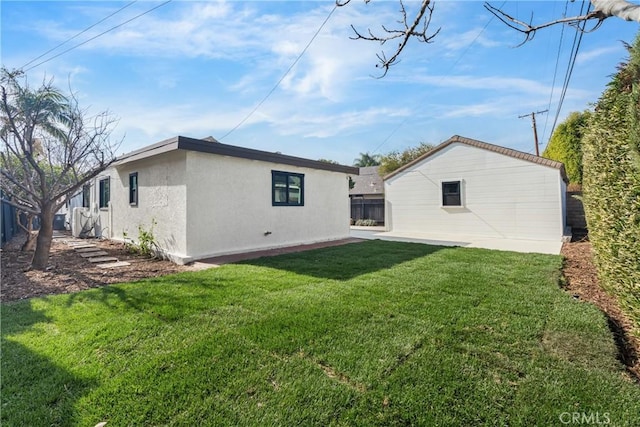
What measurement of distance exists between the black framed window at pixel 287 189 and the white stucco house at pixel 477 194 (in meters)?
6.43

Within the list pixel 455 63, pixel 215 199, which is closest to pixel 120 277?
pixel 215 199

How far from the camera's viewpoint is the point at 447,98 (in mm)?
12234

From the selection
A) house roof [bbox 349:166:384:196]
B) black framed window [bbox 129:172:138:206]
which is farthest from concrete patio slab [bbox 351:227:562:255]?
house roof [bbox 349:166:384:196]

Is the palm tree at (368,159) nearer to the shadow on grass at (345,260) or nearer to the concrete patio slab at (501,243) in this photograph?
the concrete patio slab at (501,243)

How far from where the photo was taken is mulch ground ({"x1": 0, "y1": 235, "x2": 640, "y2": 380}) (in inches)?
125

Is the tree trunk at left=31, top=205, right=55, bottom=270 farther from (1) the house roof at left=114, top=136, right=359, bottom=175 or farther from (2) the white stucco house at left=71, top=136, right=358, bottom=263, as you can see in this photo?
(2) the white stucco house at left=71, top=136, right=358, bottom=263

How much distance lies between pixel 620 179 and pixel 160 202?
8.56m

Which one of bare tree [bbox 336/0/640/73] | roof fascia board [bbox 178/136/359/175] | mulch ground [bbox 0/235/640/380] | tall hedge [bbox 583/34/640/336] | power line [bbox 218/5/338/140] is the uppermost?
power line [bbox 218/5/338/140]

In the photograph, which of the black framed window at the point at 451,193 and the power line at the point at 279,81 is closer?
the power line at the point at 279,81

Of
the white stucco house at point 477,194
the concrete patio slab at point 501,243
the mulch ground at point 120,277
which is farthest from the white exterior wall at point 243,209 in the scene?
the white stucco house at point 477,194

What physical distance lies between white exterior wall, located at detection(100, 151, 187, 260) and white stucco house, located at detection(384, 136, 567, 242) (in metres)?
9.68

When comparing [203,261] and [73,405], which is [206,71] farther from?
[73,405]

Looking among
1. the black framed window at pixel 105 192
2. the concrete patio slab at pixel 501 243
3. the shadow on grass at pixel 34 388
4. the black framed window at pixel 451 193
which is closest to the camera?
the shadow on grass at pixel 34 388

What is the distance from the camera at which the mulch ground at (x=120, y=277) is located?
3174mm
